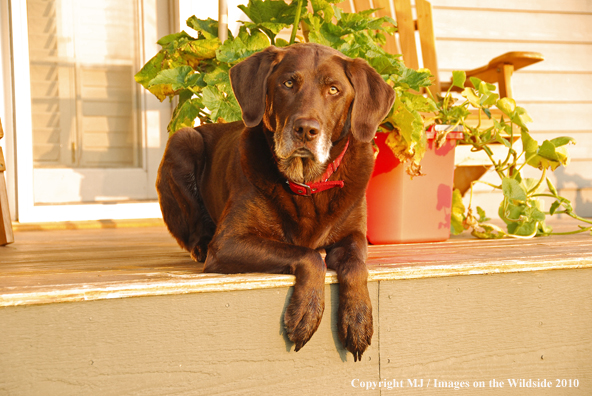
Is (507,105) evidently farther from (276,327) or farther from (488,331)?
(276,327)

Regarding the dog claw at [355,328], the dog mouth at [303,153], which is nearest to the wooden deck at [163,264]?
the dog claw at [355,328]

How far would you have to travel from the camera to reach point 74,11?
154 inches

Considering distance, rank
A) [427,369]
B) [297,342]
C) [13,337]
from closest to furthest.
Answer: [13,337], [297,342], [427,369]

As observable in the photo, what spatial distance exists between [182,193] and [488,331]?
137cm

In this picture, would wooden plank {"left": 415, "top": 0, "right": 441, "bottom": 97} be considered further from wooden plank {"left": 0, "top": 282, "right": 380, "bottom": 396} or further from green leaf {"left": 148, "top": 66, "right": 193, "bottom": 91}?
wooden plank {"left": 0, "top": 282, "right": 380, "bottom": 396}

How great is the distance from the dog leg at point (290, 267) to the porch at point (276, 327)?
46 mm

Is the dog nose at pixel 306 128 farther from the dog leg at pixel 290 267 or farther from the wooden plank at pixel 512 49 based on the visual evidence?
the wooden plank at pixel 512 49

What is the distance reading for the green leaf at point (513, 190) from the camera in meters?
2.68

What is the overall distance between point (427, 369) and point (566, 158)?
150 centimetres

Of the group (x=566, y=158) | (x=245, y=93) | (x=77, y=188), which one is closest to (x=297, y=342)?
(x=245, y=93)

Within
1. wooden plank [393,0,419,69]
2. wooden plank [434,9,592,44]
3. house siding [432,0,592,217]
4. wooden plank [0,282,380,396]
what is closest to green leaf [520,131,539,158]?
wooden plank [393,0,419,69]

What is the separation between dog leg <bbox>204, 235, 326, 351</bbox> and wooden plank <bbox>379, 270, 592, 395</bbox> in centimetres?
Answer: 26

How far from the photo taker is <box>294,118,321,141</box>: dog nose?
171cm

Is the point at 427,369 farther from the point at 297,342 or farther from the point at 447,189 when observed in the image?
the point at 447,189
